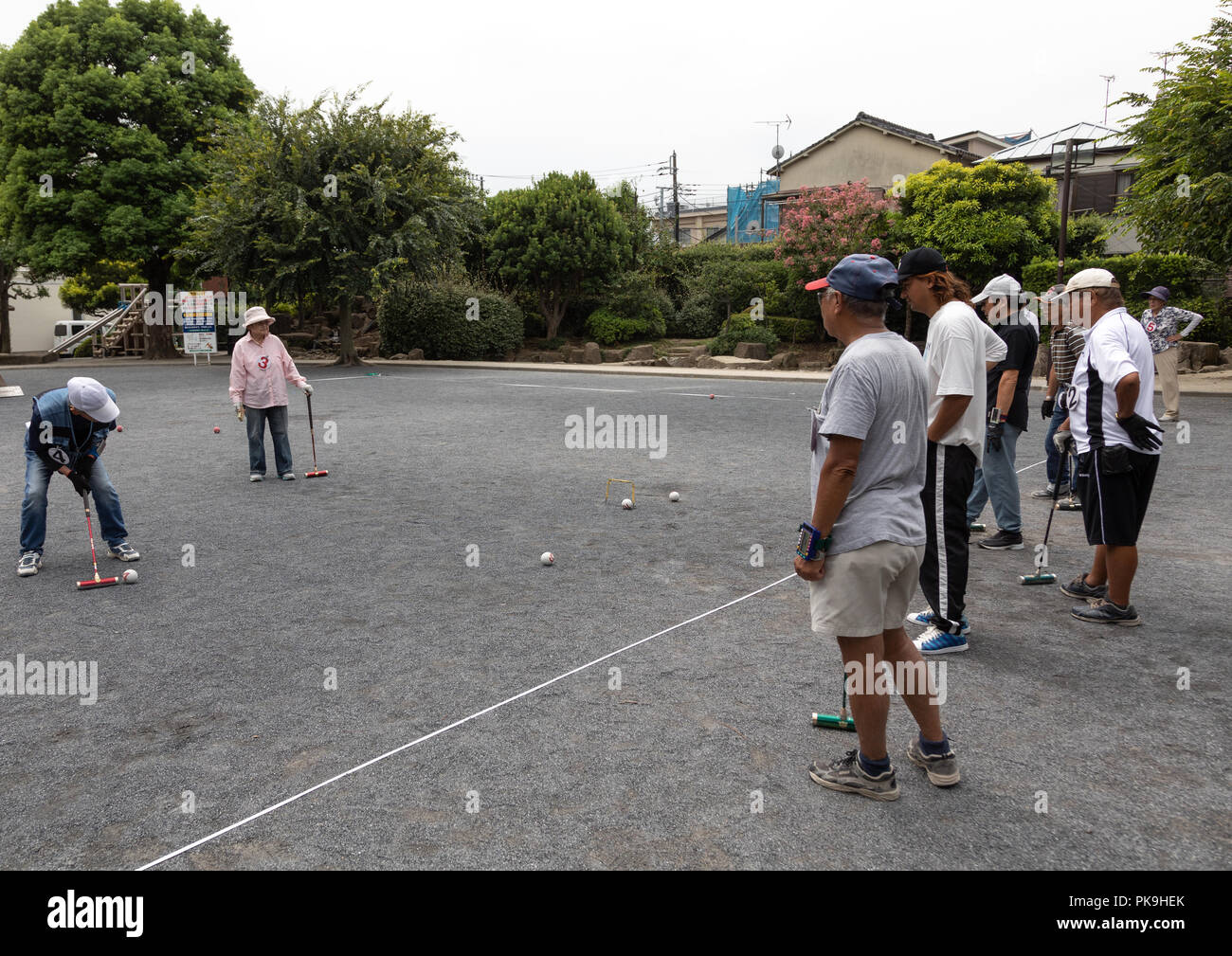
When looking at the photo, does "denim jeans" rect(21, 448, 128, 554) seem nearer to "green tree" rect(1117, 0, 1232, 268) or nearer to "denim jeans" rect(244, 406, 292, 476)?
"denim jeans" rect(244, 406, 292, 476)

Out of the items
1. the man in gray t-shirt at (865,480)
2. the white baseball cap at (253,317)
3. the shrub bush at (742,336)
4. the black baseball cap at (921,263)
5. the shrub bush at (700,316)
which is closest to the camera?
the man in gray t-shirt at (865,480)

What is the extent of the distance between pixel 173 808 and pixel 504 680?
159cm

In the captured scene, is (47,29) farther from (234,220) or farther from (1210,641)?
(1210,641)

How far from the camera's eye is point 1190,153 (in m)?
18.8

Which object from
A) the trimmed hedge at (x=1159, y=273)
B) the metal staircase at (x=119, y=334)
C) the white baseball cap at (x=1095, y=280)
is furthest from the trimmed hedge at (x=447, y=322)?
the white baseball cap at (x=1095, y=280)

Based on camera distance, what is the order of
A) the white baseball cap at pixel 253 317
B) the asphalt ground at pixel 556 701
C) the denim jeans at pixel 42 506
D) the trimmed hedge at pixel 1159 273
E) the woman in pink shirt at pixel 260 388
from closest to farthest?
the asphalt ground at pixel 556 701
the denim jeans at pixel 42 506
the white baseball cap at pixel 253 317
the woman in pink shirt at pixel 260 388
the trimmed hedge at pixel 1159 273

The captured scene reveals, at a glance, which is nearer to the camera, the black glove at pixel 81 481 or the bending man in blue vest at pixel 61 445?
the bending man in blue vest at pixel 61 445

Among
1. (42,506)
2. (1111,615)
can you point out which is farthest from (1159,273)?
(42,506)

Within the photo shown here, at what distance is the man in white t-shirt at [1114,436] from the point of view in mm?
5125

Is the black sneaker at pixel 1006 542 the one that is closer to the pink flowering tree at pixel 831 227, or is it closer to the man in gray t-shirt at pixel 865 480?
the man in gray t-shirt at pixel 865 480

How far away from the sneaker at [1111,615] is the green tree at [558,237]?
3035 cm

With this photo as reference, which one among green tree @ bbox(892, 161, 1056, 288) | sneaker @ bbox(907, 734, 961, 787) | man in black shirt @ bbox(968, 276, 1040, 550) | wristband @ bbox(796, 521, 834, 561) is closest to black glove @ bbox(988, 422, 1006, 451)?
man in black shirt @ bbox(968, 276, 1040, 550)

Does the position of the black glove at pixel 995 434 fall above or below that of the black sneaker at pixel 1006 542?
above
